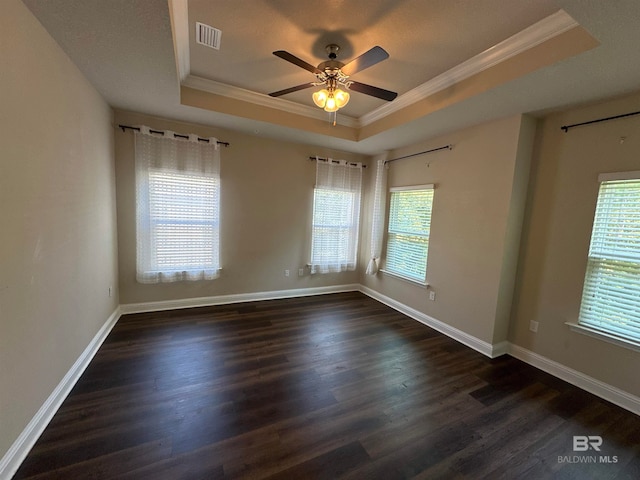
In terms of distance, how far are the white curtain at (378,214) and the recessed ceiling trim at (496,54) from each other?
1.21m

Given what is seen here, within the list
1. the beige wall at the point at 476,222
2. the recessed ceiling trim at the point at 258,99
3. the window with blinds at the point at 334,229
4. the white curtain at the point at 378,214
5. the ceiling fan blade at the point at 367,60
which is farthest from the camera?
the window with blinds at the point at 334,229

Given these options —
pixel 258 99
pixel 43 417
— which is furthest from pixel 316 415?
pixel 258 99

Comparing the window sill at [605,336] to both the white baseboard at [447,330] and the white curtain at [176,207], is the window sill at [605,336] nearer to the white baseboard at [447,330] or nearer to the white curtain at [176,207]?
the white baseboard at [447,330]

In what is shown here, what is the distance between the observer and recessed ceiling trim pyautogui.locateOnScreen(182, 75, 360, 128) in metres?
2.77

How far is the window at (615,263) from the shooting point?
2041mm

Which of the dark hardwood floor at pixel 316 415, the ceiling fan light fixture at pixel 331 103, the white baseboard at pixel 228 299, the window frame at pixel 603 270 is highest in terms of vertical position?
the ceiling fan light fixture at pixel 331 103

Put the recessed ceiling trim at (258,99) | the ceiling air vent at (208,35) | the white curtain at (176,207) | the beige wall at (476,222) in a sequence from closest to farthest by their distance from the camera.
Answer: the ceiling air vent at (208,35)
the beige wall at (476,222)
the recessed ceiling trim at (258,99)
the white curtain at (176,207)

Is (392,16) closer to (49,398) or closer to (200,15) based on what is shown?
(200,15)

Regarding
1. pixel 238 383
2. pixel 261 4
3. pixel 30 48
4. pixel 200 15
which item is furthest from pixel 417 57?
pixel 238 383

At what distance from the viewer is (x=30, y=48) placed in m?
1.49

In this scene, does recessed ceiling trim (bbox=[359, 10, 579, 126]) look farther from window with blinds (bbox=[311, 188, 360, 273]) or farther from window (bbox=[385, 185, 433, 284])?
window with blinds (bbox=[311, 188, 360, 273])

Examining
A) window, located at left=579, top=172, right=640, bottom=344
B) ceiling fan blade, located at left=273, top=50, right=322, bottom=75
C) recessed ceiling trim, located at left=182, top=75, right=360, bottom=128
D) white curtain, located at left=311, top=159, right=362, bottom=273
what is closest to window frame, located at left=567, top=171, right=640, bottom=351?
window, located at left=579, top=172, right=640, bottom=344

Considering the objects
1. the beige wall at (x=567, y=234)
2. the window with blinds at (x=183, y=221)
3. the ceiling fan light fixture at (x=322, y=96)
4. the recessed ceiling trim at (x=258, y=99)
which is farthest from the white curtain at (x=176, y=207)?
the beige wall at (x=567, y=234)

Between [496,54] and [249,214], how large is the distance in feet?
10.6
